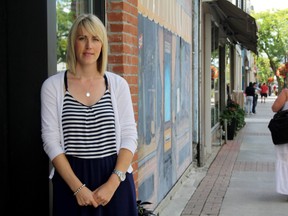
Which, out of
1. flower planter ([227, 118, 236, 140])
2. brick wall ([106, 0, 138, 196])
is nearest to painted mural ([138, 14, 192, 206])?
brick wall ([106, 0, 138, 196])

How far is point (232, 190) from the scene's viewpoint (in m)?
8.40

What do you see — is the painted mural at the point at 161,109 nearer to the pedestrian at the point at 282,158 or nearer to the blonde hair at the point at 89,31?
the pedestrian at the point at 282,158

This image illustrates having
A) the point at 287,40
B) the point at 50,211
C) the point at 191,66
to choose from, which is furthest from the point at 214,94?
the point at 287,40

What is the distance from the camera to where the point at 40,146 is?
11.2 feet

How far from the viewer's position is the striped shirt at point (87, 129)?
2945mm

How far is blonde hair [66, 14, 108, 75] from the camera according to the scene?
300 cm

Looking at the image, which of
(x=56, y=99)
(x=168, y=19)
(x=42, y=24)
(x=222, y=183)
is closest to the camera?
(x=56, y=99)

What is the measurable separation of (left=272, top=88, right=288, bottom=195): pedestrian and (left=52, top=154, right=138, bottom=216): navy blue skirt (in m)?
4.85

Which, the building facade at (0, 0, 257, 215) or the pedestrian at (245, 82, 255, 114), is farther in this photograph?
the pedestrian at (245, 82, 255, 114)

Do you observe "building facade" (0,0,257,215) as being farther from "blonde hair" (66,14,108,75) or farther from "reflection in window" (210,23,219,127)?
"reflection in window" (210,23,219,127)

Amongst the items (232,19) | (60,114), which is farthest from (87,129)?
(232,19)

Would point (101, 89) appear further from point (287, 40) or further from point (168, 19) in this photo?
point (287, 40)

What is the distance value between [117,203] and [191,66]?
21.9 ft

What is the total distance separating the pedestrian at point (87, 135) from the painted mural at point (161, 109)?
2.24 metres
